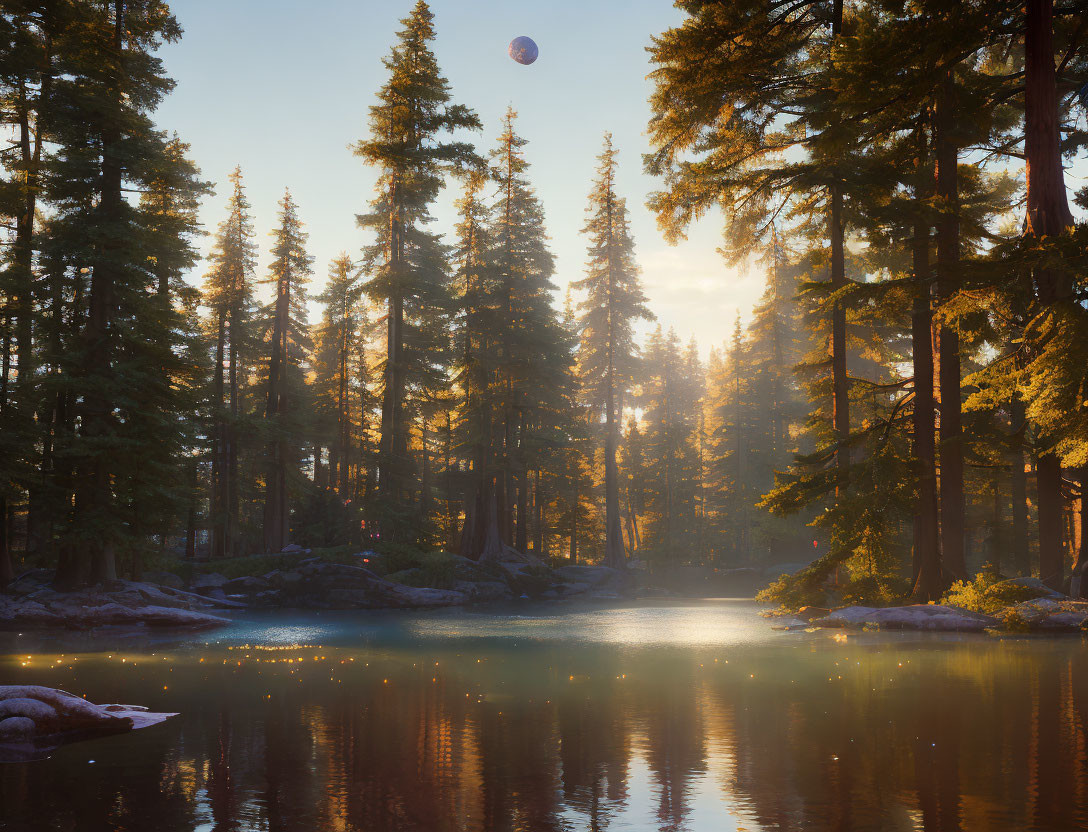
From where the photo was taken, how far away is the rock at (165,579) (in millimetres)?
30797

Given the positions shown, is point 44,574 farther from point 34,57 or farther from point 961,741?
point 961,741

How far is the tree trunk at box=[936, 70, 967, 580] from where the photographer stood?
742 inches

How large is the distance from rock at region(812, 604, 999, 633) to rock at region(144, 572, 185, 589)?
24.6 m

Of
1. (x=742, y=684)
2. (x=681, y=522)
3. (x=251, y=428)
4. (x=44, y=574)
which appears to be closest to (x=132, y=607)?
(x=44, y=574)

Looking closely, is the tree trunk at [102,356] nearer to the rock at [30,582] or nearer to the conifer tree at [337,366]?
the rock at [30,582]

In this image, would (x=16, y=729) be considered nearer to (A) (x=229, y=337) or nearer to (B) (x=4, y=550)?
(B) (x=4, y=550)

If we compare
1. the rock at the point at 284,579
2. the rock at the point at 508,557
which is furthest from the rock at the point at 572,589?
the rock at the point at 284,579

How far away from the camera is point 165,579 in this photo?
31.6 metres

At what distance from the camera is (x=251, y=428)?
3869 cm

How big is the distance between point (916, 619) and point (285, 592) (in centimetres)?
2467

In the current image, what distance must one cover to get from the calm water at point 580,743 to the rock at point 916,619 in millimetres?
1873

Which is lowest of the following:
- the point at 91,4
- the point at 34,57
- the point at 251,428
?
the point at 251,428

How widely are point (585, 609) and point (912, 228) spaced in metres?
18.8

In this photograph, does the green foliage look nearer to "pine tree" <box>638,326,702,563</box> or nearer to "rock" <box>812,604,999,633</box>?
"rock" <box>812,604,999,633</box>
